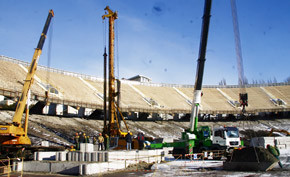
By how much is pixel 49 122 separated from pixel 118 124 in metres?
13.7

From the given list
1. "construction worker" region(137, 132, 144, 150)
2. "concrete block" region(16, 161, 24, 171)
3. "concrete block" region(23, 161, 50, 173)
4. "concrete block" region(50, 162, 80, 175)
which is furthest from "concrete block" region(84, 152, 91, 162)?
"construction worker" region(137, 132, 144, 150)

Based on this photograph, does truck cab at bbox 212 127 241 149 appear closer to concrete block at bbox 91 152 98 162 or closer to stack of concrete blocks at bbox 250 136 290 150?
stack of concrete blocks at bbox 250 136 290 150

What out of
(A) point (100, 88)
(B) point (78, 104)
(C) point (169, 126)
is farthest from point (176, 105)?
(B) point (78, 104)

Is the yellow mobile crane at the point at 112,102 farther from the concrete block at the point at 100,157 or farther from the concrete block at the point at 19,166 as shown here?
the concrete block at the point at 19,166

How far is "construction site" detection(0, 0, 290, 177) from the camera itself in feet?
53.2

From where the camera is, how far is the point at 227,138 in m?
23.5

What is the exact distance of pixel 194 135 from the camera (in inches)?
985

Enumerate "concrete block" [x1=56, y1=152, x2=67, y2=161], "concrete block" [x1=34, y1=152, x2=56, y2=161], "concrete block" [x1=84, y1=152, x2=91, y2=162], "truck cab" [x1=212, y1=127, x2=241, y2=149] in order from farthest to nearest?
"truck cab" [x1=212, y1=127, x2=241, y2=149] < "concrete block" [x1=34, y1=152, x2=56, y2=161] < "concrete block" [x1=56, y1=152, x2=67, y2=161] < "concrete block" [x1=84, y1=152, x2=91, y2=162]

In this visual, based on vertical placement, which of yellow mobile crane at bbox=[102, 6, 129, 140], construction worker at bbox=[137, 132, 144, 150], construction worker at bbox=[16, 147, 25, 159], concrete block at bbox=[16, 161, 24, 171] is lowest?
concrete block at bbox=[16, 161, 24, 171]

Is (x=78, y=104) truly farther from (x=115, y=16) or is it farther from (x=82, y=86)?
(x=115, y=16)

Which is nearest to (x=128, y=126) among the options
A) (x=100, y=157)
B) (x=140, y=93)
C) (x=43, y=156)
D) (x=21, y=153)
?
(x=140, y=93)

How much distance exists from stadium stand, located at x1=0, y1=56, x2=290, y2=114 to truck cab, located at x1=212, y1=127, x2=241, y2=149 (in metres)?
26.0

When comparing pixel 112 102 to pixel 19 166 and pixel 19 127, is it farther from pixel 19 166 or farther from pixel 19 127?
pixel 19 166

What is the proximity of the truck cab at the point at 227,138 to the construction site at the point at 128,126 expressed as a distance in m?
0.08
